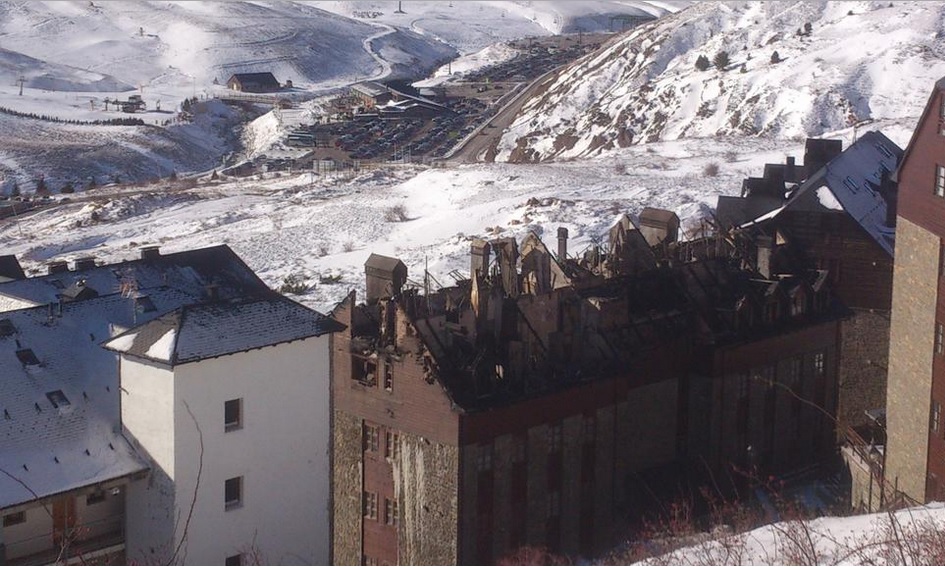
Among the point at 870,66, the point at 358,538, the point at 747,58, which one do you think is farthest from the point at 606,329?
the point at 747,58

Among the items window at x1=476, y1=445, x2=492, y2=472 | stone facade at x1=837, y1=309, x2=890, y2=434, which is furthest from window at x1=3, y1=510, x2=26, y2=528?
stone facade at x1=837, y1=309, x2=890, y2=434

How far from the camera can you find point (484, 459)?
27078 mm

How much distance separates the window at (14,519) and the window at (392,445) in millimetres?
7470

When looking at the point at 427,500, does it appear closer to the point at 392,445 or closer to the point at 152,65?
the point at 392,445

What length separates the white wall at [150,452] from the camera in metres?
25.5

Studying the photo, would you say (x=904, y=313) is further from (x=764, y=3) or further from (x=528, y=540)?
(x=764, y=3)

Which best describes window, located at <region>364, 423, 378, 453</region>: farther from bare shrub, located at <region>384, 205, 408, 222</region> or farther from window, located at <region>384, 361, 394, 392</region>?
bare shrub, located at <region>384, 205, 408, 222</region>

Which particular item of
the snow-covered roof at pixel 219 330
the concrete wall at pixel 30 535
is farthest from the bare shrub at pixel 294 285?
the concrete wall at pixel 30 535

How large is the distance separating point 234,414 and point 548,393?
21.8ft

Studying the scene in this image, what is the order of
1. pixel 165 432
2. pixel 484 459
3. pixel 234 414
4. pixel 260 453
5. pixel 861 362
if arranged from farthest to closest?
pixel 861 362
pixel 484 459
pixel 260 453
pixel 234 414
pixel 165 432

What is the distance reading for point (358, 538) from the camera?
1134 inches

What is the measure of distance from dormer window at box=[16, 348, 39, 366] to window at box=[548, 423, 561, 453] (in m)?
10.9

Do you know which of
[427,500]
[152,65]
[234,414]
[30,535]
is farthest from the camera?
[152,65]

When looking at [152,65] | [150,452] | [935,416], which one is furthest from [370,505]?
[152,65]
